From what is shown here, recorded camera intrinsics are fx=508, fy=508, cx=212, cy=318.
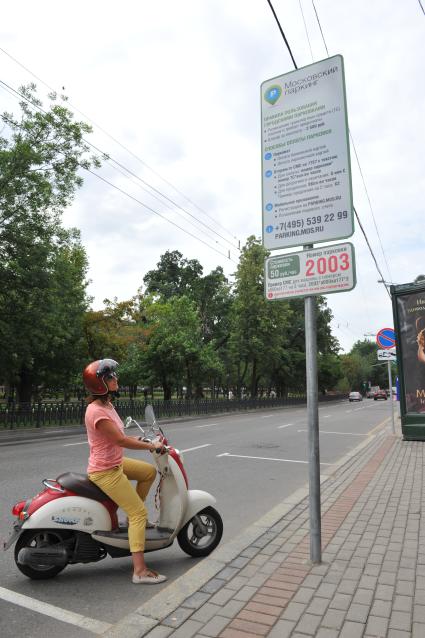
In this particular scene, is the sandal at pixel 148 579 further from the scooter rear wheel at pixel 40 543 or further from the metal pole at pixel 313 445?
the metal pole at pixel 313 445

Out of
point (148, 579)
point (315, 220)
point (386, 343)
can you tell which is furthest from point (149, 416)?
point (386, 343)

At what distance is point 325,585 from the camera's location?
143 inches

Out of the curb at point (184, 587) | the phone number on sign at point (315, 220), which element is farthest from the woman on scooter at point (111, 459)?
the phone number on sign at point (315, 220)

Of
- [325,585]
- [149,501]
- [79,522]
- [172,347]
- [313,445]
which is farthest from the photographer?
[172,347]

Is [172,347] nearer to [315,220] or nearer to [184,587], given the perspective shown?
[315,220]

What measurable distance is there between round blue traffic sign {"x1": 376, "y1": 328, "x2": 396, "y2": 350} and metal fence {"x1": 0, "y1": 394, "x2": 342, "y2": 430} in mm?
8249

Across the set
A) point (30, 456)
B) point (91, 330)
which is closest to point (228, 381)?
point (91, 330)

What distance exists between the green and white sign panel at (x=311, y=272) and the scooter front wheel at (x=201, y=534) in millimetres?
2054

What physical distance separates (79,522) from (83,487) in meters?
0.25

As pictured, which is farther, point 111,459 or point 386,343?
point 386,343

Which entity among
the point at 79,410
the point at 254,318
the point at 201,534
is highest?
the point at 254,318

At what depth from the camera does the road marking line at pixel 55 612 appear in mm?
3207

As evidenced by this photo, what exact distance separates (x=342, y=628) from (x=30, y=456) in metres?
9.51

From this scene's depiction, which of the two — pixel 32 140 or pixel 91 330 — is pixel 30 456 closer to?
pixel 32 140
